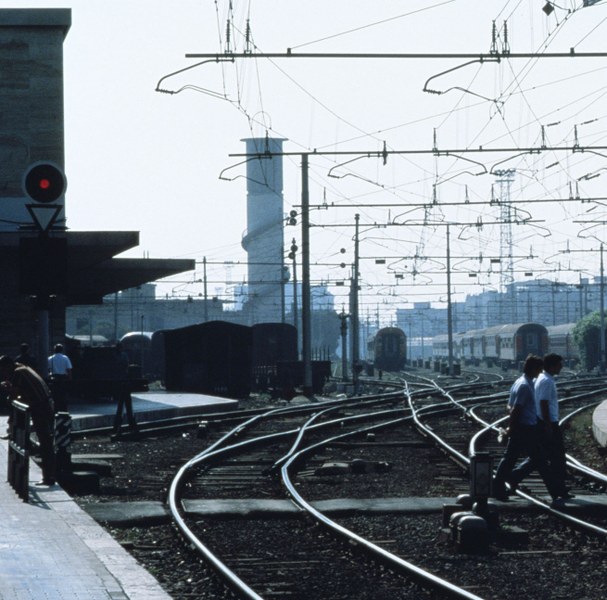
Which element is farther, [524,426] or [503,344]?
[503,344]

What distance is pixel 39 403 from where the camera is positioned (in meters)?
14.3

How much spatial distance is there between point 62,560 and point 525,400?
6.25 m

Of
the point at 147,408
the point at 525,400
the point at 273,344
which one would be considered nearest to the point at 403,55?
the point at 525,400

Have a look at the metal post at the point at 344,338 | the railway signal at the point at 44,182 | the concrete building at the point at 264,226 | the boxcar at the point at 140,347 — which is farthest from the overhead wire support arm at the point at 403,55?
the concrete building at the point at 264,226

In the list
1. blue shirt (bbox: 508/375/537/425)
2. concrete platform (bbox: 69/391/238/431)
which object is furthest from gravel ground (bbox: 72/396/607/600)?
concrete platform (bbox: 69/391/238/431)

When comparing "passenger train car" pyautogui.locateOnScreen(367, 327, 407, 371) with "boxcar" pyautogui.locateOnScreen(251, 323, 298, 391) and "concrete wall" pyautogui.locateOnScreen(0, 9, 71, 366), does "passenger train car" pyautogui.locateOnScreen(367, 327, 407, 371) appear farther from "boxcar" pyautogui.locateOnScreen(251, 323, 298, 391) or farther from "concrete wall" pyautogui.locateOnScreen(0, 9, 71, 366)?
"concrete wall" pyautogui.locateOnScreen(0, 9, 71, 366)

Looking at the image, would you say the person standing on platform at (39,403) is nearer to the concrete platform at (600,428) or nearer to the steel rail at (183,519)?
the steel rail at (183,519)

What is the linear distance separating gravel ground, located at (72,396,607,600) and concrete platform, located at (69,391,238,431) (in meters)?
10.7

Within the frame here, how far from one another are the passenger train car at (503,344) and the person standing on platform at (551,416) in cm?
5984

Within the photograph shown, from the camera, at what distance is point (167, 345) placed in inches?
1768

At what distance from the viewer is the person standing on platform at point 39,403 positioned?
563 inches

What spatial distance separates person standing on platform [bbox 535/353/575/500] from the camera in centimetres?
1382

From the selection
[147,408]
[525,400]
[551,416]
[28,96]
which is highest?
[28,96]

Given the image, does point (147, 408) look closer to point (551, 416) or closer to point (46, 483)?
point (46, 483)
